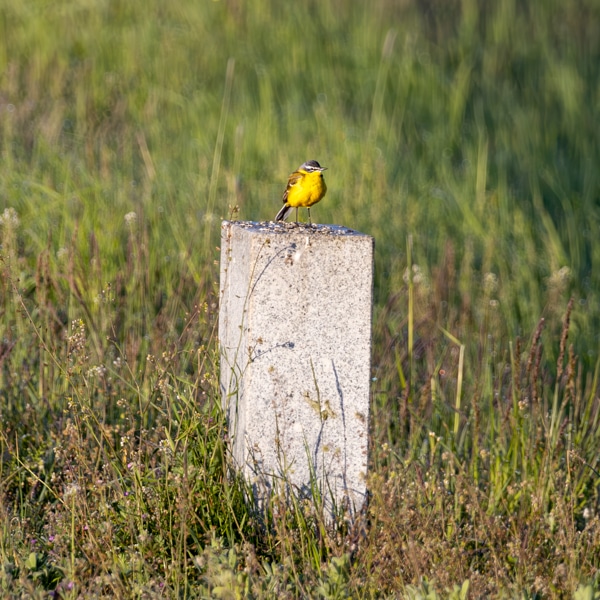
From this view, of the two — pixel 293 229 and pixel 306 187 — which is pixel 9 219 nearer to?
pixel 306 187

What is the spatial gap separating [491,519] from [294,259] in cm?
132

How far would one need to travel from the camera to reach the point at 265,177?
→ 24.0 feet

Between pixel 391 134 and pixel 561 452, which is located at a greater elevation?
pixel 391 134

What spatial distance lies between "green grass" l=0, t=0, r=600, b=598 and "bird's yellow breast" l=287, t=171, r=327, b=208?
38 cm

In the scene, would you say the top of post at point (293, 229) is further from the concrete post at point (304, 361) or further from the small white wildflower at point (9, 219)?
the small white wildflower at point (9, 219)

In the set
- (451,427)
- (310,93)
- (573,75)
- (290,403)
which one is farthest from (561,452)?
(573,75)

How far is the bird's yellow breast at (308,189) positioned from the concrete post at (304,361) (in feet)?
1.99

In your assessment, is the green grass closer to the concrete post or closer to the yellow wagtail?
the concrete post

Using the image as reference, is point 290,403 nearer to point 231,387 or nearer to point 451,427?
point 231,387

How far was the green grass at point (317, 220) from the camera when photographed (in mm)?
3162

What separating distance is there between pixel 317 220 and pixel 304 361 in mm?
3326

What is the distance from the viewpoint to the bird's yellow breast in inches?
154

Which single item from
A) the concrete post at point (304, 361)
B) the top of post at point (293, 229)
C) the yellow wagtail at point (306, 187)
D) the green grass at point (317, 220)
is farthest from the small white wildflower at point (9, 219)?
the concrete post at point (304, 361)

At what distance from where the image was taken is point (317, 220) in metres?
6.48
